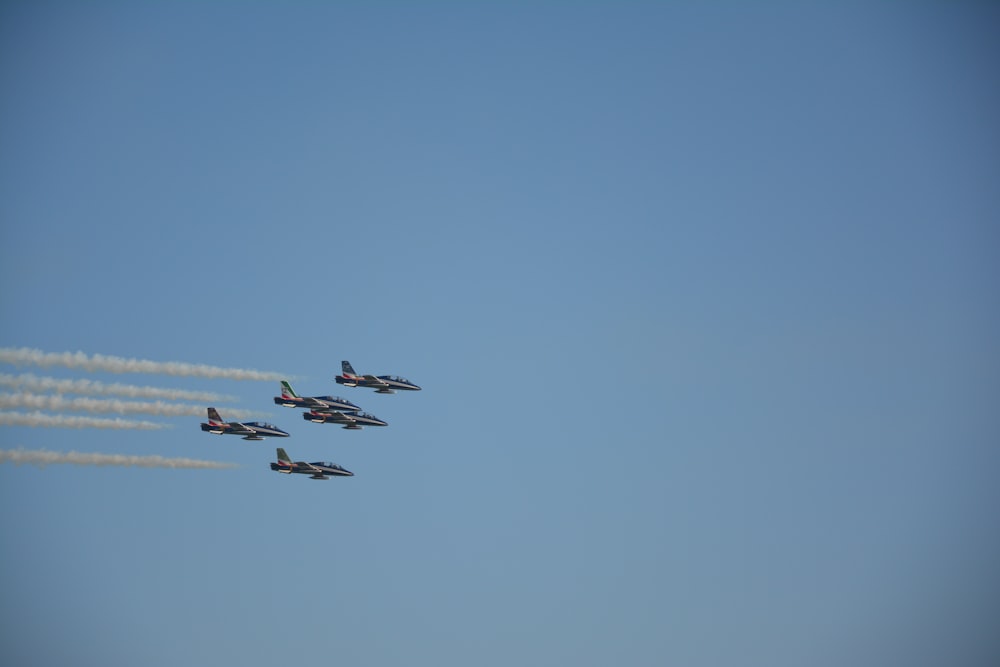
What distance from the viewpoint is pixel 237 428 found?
4747 inches

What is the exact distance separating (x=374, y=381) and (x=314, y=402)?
6.19m

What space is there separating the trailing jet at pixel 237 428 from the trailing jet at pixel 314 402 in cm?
467

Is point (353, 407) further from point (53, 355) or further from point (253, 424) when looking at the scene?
point (53, 355)

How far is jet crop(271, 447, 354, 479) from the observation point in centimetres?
12362

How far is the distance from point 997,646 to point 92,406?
141m

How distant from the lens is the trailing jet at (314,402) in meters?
118

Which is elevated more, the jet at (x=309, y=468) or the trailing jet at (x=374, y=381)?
the trailing jet at (x=374, y=381)

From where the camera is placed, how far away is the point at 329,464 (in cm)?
12525

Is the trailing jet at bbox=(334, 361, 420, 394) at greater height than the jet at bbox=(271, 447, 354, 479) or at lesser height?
greater

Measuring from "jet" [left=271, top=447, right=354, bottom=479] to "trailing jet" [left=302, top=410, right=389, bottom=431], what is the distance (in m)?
6.86

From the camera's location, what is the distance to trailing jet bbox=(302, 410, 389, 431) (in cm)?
11804

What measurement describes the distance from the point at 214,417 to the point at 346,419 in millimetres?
13134

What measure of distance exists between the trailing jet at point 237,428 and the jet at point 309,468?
377 cm

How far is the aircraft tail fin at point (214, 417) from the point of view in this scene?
12025 centimetres
